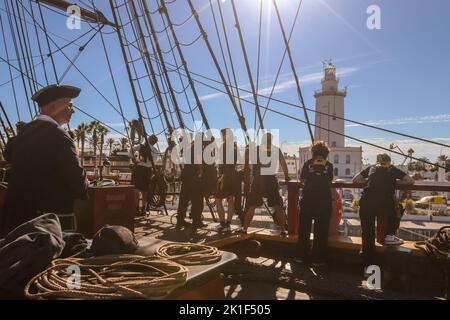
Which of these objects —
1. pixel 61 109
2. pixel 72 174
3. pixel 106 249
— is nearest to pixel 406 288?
pixel 106 249

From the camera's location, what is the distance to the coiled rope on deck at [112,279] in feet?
5.73

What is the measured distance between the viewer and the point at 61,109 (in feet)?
9.92

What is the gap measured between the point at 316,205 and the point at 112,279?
3482 mm

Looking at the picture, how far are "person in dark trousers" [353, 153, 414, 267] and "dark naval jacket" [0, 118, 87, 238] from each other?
3536mm

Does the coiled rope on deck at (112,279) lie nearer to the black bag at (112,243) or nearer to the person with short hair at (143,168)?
the black bag at (112,243)

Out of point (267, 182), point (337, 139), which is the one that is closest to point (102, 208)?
point (267, 182)

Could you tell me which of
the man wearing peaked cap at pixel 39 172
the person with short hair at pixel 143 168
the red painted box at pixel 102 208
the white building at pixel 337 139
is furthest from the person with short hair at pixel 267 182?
the white building at pixel 337 139

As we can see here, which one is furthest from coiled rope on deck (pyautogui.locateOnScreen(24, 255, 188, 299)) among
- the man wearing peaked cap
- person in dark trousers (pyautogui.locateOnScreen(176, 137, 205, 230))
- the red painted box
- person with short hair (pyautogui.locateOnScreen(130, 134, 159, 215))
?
person with short hair (pyautogui.locateOnScreen(130, 134, 159, 215))

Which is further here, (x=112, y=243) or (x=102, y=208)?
(x=102, y=208)

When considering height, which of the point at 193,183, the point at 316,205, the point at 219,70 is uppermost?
the point at 219,70

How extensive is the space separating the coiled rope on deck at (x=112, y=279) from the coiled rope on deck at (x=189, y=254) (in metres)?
0.17

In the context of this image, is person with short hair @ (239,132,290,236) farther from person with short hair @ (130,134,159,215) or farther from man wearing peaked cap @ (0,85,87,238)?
man wearing peaked cap @ (0,85,87,238)

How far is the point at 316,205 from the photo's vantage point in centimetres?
494

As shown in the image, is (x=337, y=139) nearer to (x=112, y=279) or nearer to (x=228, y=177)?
(x=228, y=177)
